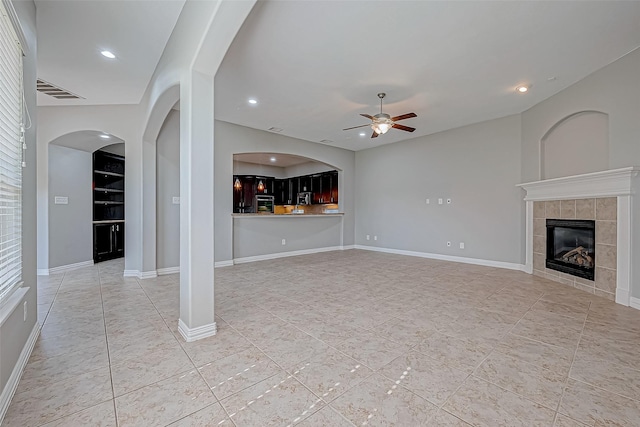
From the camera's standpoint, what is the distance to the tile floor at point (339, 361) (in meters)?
1.62

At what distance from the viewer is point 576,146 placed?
4.41m

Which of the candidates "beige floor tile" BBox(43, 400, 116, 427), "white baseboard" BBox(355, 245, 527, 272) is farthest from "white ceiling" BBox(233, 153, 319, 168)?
"beige floor tile" BBox(43, 400, 116, 427)

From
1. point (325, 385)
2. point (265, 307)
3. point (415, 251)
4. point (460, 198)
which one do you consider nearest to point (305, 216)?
point (415, 251)

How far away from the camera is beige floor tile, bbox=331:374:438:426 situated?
5.13 feet

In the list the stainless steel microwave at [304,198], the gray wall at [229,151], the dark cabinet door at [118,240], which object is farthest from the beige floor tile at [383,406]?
the stainless steel microwave at [304,198]

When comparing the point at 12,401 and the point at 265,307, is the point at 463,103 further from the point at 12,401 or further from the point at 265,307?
the point at 12,401

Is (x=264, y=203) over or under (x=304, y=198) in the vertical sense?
under

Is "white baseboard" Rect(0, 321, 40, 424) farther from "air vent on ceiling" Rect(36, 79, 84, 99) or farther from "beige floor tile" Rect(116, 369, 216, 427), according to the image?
"air vent on ceiling" Rect(36, 79, 84, 99)

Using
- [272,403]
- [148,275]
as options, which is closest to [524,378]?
[272,403]

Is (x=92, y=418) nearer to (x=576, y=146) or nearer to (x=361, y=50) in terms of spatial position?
(x=361, y=50)

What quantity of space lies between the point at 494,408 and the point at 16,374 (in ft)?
9.93

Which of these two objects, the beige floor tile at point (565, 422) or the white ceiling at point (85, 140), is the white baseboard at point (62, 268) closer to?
the white ceiling at point (85, 140)

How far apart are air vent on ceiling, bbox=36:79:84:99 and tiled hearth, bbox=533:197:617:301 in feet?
25.7

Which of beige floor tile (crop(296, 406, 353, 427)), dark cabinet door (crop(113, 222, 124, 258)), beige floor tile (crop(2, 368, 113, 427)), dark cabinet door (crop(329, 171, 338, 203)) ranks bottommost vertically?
beige floor tile (crop(2, 368, 113, 427))
